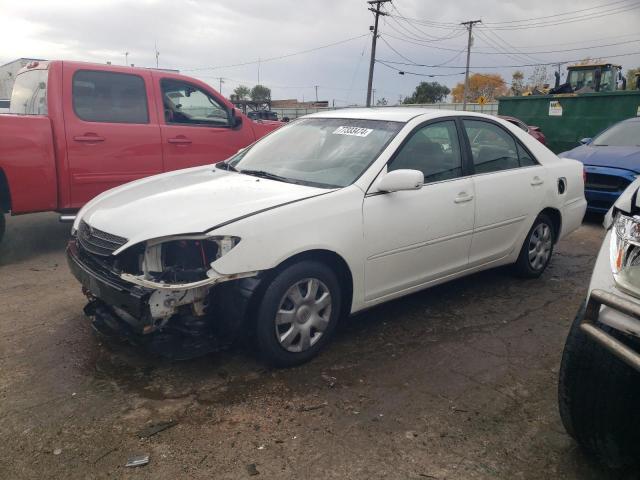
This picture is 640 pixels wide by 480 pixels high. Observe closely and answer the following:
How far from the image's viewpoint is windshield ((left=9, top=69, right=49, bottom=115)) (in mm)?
5562

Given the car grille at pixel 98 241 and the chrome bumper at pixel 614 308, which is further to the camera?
the car grille at pixel 98 241

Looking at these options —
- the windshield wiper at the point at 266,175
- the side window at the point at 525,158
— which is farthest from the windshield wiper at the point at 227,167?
the side window at the point at 525,158

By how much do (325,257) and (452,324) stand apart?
4.29 feet

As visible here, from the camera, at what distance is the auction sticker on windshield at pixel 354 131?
12.8ft

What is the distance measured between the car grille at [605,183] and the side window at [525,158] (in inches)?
122

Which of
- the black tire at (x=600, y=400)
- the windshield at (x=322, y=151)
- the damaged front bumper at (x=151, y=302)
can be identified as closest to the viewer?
the black tire at (x=600, y=400)

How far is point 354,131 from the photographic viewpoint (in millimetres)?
3941

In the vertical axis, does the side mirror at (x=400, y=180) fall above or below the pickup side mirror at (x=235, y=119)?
below

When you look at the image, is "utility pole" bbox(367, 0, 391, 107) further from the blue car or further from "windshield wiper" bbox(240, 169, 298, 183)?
"windshield wiper" bbox(240, 169, 298, 183)

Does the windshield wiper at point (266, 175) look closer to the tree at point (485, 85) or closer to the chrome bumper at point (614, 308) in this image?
the chrome bumper at point (614, 308)

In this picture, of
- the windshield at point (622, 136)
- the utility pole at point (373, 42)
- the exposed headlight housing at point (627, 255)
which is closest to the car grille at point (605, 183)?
the windshield at point (622, 136)

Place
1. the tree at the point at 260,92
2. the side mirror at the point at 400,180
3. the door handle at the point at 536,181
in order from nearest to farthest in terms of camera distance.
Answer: the side mirror at the point at 400,180 → the door handle at the point at 536,181 → the tree at the point at 260,92

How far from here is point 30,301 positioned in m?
4.28

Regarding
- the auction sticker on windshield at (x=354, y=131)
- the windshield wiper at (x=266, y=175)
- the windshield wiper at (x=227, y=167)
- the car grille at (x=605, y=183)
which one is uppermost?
the auction sticker on windshield at (x=354, y=131)
